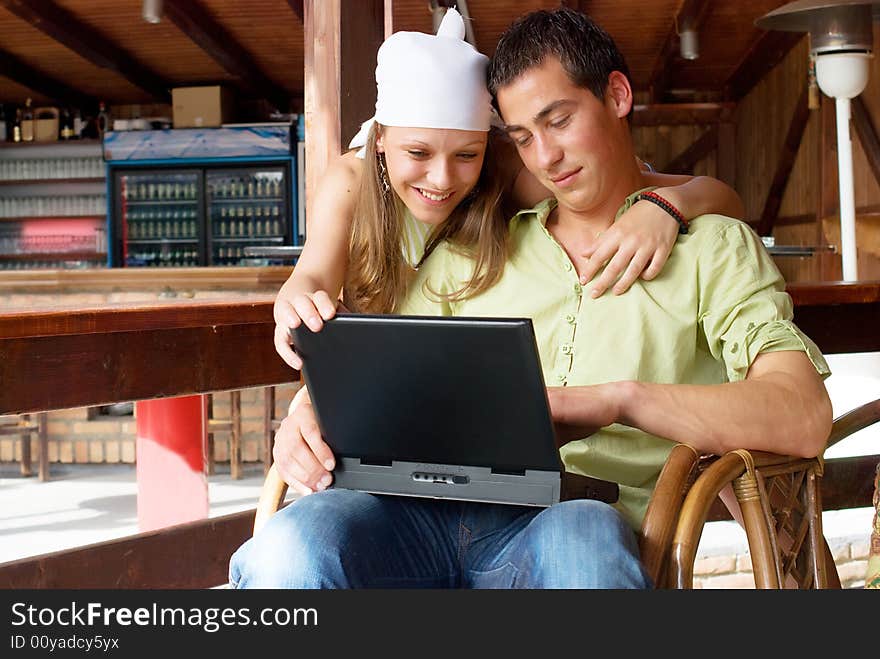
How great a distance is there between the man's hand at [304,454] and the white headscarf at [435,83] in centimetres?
55

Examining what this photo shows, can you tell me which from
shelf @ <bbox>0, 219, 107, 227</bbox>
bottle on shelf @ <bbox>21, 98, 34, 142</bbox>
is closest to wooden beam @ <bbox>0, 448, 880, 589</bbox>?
shelf @ <bbox>0, 219, 107, 227</bbox>

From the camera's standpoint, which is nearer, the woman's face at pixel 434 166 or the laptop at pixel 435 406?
the laptop at pixel 435 406

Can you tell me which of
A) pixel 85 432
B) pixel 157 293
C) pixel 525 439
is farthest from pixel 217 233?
pixel 525 439

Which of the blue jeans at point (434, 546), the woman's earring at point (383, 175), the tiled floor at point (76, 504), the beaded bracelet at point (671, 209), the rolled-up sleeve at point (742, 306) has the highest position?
the woman's earring at point (383, 175)

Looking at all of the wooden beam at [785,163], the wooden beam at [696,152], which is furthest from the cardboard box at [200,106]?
the wooden beam at [785,163]

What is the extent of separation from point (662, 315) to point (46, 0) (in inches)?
284

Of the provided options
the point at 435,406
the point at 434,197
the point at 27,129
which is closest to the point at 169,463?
the point at 434,197

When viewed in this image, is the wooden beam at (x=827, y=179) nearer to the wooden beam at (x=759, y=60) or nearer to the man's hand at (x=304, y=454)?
the wooden beam at (x=759, y=60)

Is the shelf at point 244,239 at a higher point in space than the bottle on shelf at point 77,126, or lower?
lower

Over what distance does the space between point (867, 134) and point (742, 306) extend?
18.8ft

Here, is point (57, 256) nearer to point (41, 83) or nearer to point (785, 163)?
point (41, 83)

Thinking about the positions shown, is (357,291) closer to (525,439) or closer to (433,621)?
(525,439)

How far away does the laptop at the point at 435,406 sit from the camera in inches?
44.3

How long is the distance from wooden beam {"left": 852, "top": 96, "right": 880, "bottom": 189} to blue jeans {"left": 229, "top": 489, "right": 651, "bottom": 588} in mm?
5922
